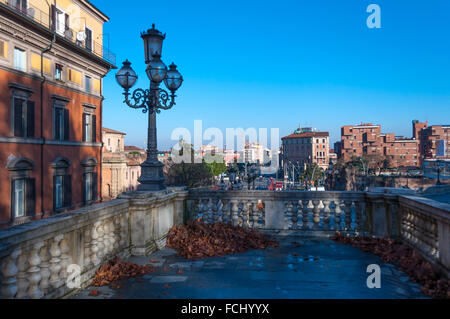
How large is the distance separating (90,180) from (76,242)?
26.5 metres

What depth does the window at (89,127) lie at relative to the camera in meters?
28.2

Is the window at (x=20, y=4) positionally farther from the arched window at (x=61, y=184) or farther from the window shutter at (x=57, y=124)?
the arched window at (x=61, y=184)

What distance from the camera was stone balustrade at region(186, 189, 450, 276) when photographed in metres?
7.18

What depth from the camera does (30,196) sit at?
21.5 metres

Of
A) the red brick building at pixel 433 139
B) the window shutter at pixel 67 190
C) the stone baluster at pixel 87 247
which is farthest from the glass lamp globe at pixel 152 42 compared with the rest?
the red brick building at pixel 433 139

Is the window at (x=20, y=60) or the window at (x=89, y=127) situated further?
the window at (x=89, y=127)

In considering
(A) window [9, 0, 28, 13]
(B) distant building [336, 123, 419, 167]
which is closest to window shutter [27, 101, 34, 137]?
(A) window [9, 0, 28, 13]

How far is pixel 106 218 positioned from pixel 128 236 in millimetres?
990

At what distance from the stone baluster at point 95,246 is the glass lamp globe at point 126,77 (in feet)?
12.7

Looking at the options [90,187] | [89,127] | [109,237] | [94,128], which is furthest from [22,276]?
[94,128]

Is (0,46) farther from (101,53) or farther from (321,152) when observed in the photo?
(321,152)

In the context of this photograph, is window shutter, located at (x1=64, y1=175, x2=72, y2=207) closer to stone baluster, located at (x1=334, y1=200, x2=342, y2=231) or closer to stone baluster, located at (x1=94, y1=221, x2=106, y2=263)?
stone baluster, located at (x1=94, y1=221, x2=106, y2=263)

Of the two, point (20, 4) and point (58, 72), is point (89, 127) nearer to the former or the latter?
point (58, 72)

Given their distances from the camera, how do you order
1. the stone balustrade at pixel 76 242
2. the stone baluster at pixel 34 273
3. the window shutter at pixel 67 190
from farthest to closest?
the window shutter at pixel 67 190
the stone baluster at pixel 34 273
the stone balustrade at pixel 76 242
